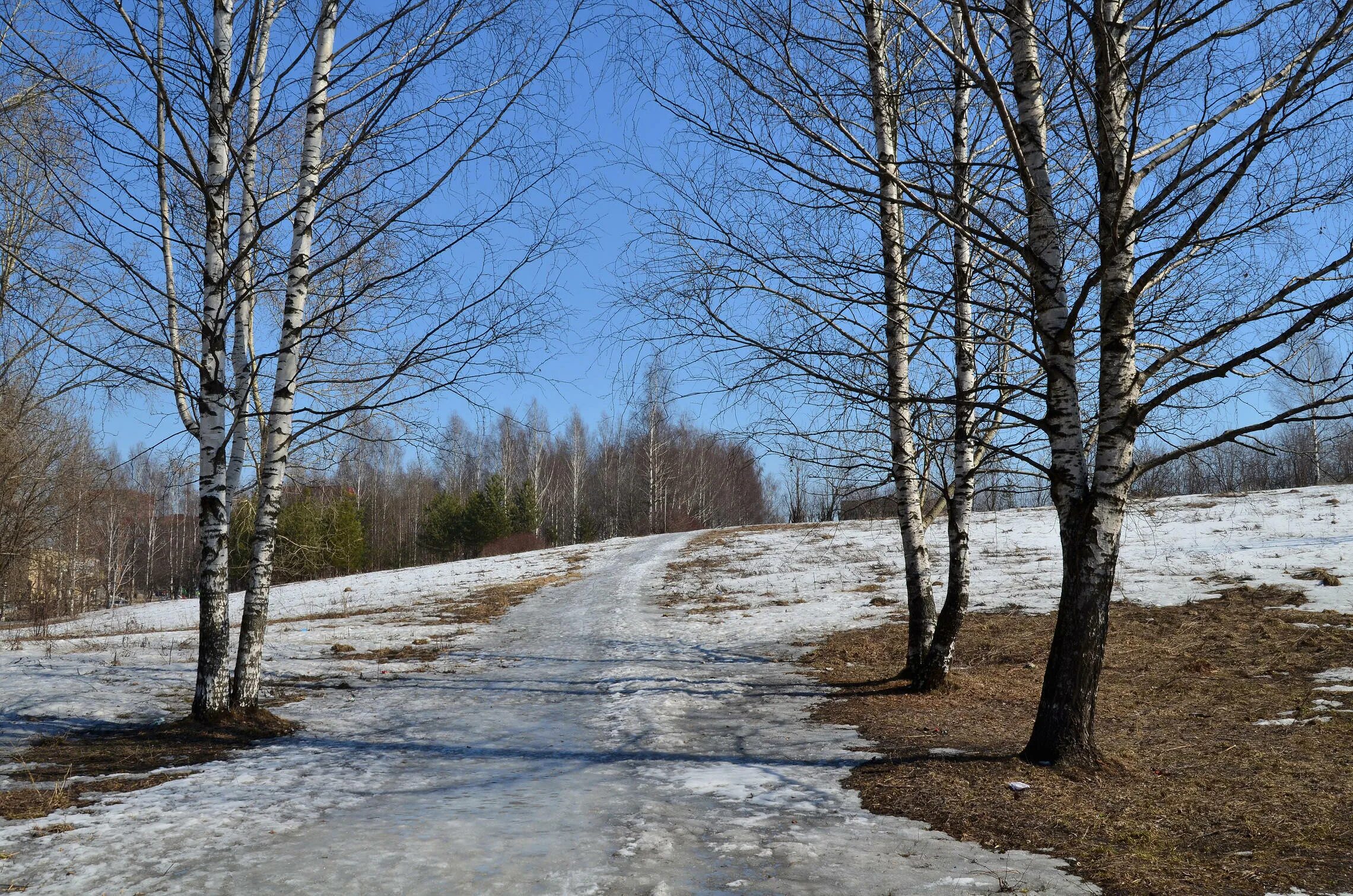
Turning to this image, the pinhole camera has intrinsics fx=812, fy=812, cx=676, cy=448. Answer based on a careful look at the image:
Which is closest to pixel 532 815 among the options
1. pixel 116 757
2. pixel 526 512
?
pixel 116 757

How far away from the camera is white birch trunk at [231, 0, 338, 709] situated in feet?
21.9

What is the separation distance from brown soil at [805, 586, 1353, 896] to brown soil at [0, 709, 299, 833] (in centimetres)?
461

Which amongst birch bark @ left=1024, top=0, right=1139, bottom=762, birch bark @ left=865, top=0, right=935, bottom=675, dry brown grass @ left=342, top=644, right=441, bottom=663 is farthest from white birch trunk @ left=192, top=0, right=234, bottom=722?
birch bark @ left=1024, top=0, right=1139, bottom=762

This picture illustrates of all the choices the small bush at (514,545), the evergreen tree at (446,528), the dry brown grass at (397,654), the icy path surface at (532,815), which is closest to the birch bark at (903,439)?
the icy path surface at (532,815)

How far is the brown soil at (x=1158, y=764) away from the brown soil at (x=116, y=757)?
461 cm

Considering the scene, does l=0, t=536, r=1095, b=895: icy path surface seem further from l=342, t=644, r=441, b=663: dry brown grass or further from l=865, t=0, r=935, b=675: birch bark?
l=342, t=644, r=441, b=663: dry brown grass

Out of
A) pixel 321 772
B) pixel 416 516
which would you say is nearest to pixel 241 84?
pixel 321 772

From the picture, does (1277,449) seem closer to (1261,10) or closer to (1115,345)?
(1115,345)

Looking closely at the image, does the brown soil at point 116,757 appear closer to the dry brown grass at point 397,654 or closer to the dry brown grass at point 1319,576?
the dry brown grass at point 397,654

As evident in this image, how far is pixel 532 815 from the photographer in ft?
15.1

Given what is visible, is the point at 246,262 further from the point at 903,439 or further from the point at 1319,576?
the point at 1319,576

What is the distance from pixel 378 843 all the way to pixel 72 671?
7.06m

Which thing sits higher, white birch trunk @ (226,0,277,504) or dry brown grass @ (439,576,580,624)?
white birch trunk @ (226,0,277,504)

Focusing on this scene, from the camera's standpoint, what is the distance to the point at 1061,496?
4.98 m
